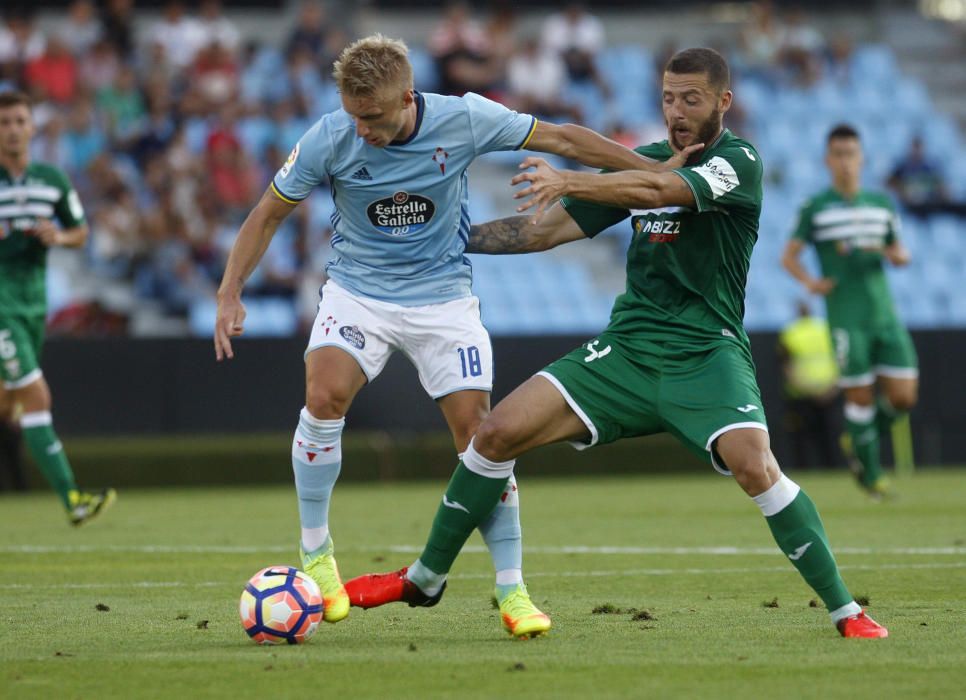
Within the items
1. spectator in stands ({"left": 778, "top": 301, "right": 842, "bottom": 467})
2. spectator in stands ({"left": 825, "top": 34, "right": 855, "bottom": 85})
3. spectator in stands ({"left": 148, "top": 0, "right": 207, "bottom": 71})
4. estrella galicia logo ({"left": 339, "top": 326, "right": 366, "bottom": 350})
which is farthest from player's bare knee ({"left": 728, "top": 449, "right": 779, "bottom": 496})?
spectator in stands ({"left": 825, "top": 34, "right": 855, "bottom": 85})

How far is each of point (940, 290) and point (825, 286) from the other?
30.6 feet

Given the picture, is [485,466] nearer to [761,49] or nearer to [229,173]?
[229,173]

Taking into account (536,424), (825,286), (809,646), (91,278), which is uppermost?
(536,424)

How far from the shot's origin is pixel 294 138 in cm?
1995

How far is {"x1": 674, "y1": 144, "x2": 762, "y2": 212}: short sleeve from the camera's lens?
601 cm

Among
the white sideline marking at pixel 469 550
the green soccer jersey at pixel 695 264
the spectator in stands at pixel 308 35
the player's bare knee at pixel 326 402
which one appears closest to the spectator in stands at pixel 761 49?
the spectator in stands at pixel 308 35

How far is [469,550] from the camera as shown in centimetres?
1002

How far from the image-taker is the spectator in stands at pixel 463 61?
70.0ft

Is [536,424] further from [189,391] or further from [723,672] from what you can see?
[189,391]

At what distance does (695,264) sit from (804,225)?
24.4ft

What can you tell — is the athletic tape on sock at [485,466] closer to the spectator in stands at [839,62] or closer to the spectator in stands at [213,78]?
the spectator in stands at [213,78]

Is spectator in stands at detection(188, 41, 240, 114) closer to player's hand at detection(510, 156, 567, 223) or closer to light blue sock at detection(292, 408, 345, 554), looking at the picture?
light blue sock at detection(292, 408, 345, 554)

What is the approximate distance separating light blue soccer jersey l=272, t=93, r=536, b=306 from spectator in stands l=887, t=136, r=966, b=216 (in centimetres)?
1710

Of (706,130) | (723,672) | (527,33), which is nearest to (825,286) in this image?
(706,130)
